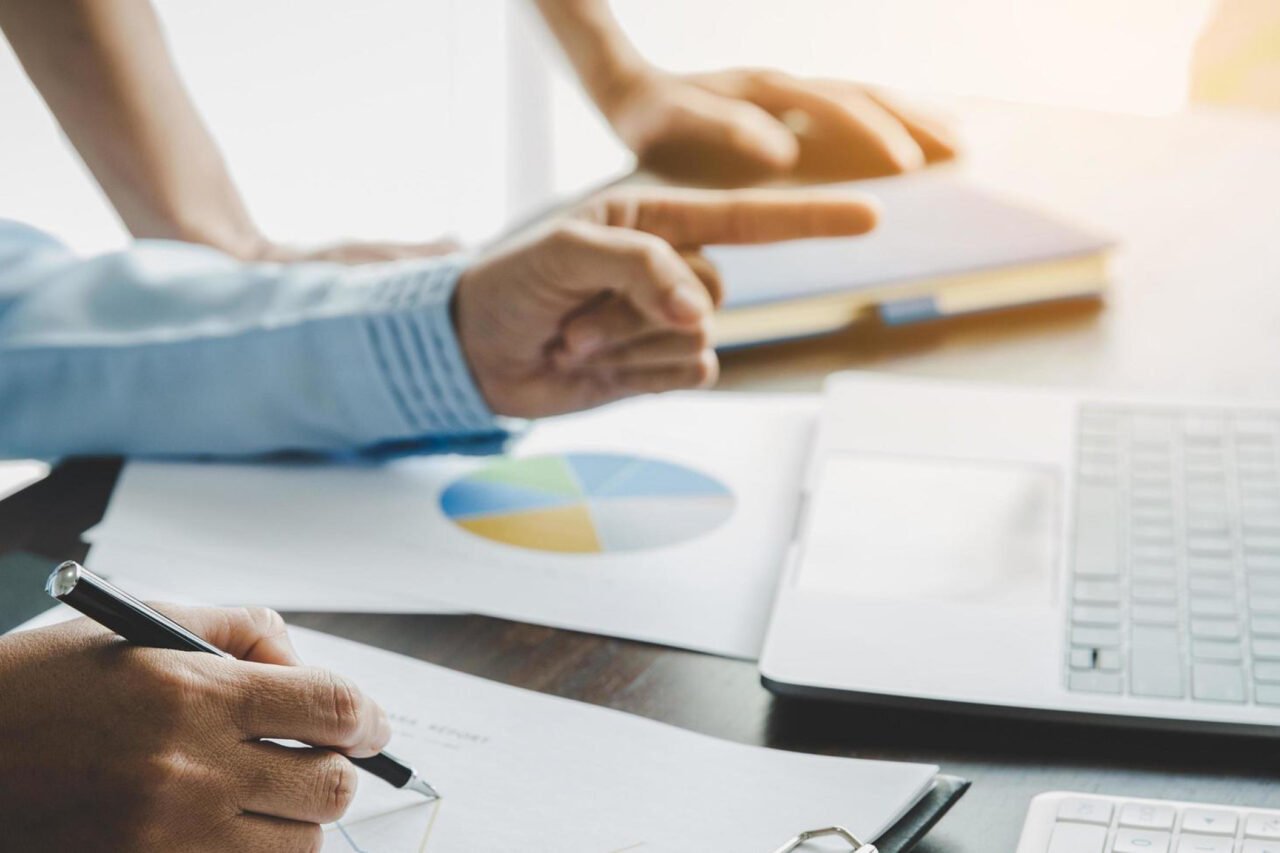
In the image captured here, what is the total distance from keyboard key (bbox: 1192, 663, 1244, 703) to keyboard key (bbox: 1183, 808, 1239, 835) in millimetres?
89

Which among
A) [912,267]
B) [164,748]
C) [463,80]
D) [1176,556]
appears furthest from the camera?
[463,80]

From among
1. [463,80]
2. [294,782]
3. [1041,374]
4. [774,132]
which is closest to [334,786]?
[294,782]

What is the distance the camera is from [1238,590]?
0.59 meters

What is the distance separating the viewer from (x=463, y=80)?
88.0 inches

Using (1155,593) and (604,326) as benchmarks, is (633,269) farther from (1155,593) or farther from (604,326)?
(1155,593)

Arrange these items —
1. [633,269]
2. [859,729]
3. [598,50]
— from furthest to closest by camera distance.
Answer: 1. [598,50]
2. [633,269]
3. [859,729]

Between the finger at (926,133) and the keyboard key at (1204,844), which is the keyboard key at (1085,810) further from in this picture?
the finger at (926,133)

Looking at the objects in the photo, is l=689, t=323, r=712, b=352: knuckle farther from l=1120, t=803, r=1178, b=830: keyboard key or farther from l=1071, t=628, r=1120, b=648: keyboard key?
l=1120, t=803, r=1178, b=830: keyboard key

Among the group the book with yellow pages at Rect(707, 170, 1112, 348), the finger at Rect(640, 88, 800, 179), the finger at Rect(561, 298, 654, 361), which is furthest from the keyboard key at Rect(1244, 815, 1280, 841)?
the finger at Rect(640, 88, 800, 179)

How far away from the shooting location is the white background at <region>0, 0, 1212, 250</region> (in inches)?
45.8

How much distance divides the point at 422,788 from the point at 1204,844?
0.26 m

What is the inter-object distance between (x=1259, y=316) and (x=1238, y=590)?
49 cm

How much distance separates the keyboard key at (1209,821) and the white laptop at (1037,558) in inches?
3.0

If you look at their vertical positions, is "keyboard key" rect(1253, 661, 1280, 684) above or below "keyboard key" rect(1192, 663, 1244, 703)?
below
